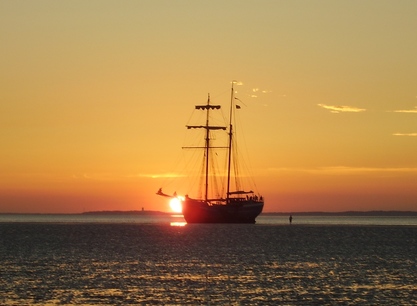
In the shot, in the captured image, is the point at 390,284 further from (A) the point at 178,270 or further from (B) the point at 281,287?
(A) the point at 178,270

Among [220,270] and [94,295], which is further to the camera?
[220,270]

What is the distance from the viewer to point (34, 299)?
1711 inches

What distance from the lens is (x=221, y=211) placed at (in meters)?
184

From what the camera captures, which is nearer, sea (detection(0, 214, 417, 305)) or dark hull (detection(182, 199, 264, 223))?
sea (detection(0, 214, 417, 305))

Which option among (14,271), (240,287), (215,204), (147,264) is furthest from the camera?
(215,204)

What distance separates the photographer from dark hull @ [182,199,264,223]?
18488 cm

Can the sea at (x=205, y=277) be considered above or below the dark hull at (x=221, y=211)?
below

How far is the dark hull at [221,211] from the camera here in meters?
185

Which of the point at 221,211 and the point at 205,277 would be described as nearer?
the point at 205,277

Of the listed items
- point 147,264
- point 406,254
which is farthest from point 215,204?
Answer: point 147,264

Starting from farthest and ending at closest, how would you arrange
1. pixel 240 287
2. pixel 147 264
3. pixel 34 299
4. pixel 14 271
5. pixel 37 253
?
pixel 37 253 < pixel 147 264 < pixel 14 271 < pixel 240 287 < pixel 34 299

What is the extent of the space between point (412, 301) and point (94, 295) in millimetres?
17591

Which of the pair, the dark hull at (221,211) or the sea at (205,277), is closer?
the sea at (205,277)

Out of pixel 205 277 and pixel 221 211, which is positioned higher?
pixel 221 211
